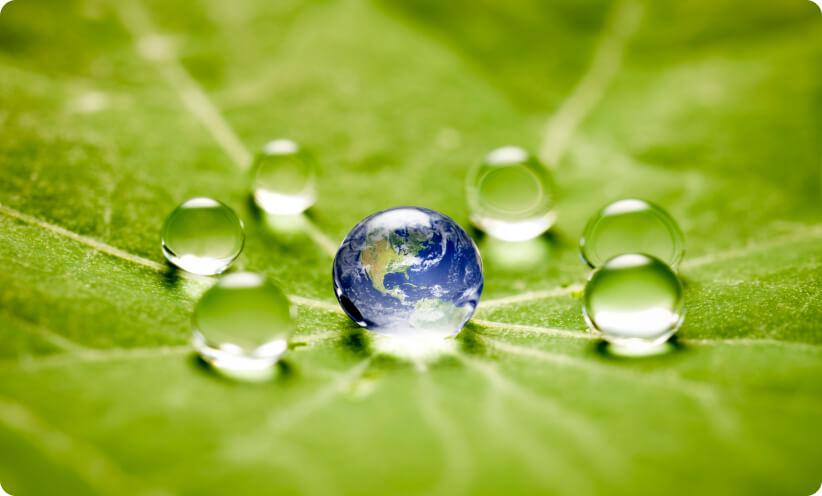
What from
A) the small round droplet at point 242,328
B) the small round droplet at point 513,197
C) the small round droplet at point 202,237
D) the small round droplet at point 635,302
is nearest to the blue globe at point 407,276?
the small round droplet at point 242,328

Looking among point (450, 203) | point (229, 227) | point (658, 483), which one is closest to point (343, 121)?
point (450, 203)

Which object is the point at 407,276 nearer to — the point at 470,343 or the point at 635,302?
the point at 470,343

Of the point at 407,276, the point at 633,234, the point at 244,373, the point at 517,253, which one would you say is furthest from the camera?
the point at 517,253

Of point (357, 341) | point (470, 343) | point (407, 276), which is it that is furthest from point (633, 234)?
point (357, 341)

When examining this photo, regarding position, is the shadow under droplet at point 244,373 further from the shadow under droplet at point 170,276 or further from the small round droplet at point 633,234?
the small round droplet at point 633,234

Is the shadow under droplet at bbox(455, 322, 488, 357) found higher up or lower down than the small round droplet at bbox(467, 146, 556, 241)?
lower down

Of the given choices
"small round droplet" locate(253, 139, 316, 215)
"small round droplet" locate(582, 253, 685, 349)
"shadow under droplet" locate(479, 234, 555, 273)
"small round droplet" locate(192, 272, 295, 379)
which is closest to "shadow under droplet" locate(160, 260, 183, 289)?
"small round droplet" locate(192, 272, 295, 379)

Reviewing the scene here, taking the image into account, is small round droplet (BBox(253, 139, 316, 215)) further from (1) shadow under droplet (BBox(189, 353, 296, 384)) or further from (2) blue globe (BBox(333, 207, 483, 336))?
(1) shadow under droplet (BBox(189, 353, 296, 384))

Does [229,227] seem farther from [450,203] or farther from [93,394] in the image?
[450,203]
